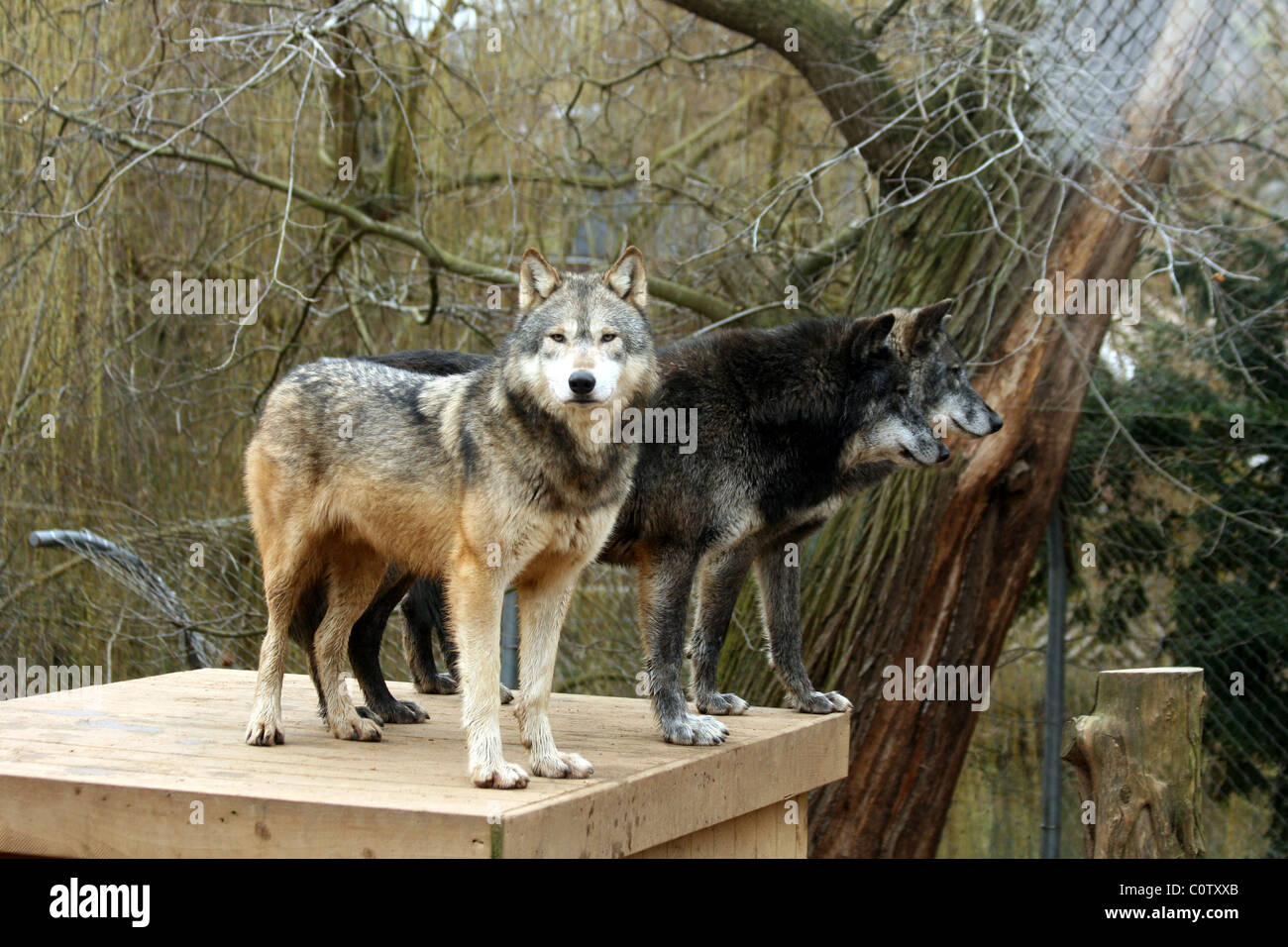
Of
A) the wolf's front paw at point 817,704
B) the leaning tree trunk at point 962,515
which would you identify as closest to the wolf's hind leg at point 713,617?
the wolf's front paw at point 817,704

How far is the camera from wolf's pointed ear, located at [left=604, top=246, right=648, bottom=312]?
11.3ft

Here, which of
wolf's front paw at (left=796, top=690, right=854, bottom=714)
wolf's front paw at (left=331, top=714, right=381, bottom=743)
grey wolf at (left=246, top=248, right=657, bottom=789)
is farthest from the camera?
wolf's front paw at (left=796, top=690, right=854, bottom=714)

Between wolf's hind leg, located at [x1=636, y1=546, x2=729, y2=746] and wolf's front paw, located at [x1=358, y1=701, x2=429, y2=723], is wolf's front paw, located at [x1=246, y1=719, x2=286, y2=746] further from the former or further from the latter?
wolf's hind leg, located at [x1=636, y1=546, x2=729, y2=746]

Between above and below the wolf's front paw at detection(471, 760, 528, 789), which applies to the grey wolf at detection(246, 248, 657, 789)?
above

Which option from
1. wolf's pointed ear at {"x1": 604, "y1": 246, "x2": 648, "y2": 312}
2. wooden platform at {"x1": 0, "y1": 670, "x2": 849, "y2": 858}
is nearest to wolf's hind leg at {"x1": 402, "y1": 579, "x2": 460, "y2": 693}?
wooden platform at {"x1": 0, "y1": 670, "x2": 849, "y2": 858}

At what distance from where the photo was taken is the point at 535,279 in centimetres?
342

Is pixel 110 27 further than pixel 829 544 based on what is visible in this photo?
Yes

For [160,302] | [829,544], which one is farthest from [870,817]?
[160,302]

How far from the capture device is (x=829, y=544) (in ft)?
20.0

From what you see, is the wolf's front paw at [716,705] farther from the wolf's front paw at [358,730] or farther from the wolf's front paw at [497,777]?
the wolf's front paw at [497,777]

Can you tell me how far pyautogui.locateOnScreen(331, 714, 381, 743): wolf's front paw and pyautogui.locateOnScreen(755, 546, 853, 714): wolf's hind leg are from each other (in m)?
1.54

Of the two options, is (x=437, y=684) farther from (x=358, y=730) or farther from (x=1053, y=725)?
(x=1053, y=725)
